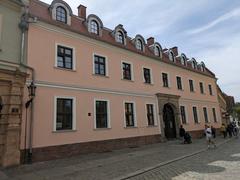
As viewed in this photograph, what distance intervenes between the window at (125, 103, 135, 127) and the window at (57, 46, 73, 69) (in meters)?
5.91

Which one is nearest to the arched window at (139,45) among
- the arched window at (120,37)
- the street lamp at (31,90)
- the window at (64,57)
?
the arched window at (120,37)

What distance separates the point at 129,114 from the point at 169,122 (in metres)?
6.56

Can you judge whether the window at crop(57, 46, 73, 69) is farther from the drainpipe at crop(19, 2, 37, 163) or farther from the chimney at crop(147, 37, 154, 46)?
the chimney at crop(147, 37, 154, 46)

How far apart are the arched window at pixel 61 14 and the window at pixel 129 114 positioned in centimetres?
816

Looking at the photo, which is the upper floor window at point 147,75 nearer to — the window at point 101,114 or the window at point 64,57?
the window at point 101,114

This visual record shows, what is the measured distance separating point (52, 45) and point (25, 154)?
6.81 meters

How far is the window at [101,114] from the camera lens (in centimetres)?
1534

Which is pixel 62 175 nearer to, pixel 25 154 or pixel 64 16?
pixel 25 154

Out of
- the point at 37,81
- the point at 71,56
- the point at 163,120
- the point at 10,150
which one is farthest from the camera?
the point at 163,120

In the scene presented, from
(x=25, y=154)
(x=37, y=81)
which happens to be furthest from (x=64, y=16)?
(x=25, y=154)

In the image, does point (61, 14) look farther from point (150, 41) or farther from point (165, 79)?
point (150, 41)

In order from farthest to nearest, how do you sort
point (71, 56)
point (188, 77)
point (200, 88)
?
point (200, 88) < point (188, 77) < point (71, 56)

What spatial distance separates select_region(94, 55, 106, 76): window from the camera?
53.7ft

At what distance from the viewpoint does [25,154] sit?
11.3 m
